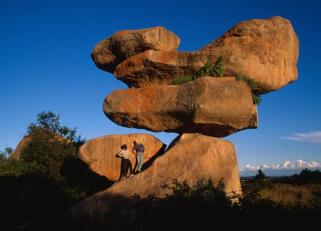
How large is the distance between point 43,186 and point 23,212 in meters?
4.53

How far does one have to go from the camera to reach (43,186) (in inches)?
728

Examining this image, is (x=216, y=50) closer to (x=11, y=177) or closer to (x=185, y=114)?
(x=185, y=114)

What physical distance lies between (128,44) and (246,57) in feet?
18.3

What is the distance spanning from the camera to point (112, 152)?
18.0 m

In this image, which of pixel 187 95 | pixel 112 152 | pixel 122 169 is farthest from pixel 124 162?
pixel 187 95

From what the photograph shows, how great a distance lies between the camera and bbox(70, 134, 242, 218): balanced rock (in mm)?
13297

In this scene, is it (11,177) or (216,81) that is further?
(11,177)

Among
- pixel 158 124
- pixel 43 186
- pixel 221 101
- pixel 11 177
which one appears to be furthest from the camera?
pixel 11 177

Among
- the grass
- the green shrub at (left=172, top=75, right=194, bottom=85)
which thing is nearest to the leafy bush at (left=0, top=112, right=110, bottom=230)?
the green shrub at (left=172, top=75, right=194, bottom=85)

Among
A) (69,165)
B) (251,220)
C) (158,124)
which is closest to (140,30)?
(158,124)

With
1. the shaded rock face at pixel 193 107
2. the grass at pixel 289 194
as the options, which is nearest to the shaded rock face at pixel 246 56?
the shaded rock face at pixel 193 107

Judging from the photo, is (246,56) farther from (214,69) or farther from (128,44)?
(128,44)

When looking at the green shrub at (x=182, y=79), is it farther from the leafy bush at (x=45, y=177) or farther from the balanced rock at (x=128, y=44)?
the leafy bush at (x=45, y=177)

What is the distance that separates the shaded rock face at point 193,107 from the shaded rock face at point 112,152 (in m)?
0.85
